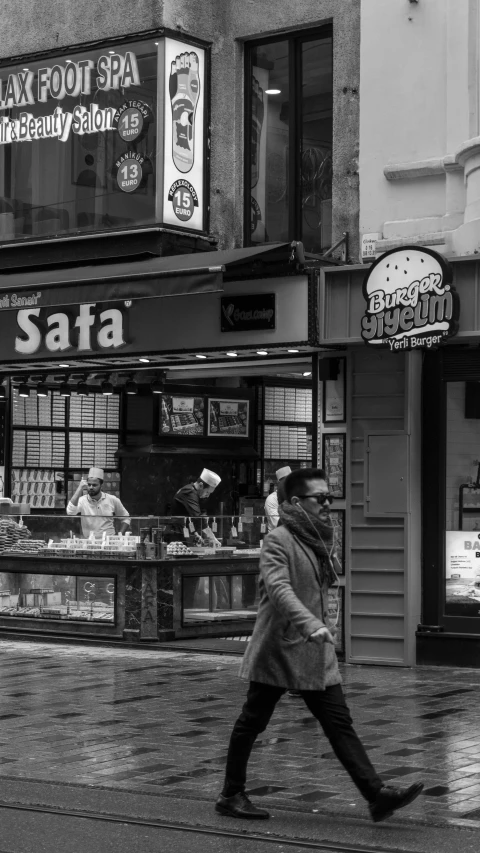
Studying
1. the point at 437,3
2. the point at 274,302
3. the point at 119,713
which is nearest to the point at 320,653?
the point at 119,713

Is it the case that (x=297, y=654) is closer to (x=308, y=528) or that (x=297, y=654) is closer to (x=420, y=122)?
(x=308, y=528)

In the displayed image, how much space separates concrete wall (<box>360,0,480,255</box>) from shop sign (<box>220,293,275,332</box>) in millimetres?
1238

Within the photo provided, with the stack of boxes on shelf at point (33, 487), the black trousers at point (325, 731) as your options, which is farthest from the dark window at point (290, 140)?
the black trousers at point (325, 731)

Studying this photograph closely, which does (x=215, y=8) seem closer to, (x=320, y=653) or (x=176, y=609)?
(x=176, y=609)

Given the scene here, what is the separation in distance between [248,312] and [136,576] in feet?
10.1

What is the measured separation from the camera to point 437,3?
1301 cm

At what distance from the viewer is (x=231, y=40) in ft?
48.9

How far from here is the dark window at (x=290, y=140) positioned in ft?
47.1

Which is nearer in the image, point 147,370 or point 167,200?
point 167,200

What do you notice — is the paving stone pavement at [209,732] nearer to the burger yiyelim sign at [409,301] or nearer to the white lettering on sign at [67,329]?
the burger yiyelim sign at [409,301]

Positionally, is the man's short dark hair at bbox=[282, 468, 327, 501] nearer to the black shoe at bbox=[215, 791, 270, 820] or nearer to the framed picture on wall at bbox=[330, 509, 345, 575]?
the black shoe at bbox=[215, 791, 270, 820]

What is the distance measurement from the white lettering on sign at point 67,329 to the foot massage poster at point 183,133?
4.23ft

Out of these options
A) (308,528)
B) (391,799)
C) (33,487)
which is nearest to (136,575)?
(33,487)

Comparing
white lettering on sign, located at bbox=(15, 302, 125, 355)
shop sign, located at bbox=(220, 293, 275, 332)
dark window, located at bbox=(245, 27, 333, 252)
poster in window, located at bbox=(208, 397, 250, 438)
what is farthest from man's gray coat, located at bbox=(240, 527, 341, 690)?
poster in window, located at bbox=(208, 397, 250, 438)
